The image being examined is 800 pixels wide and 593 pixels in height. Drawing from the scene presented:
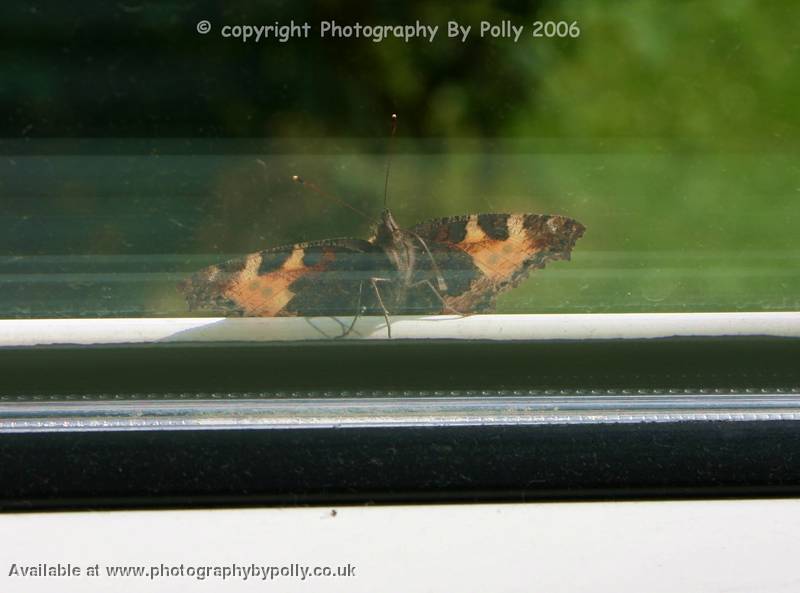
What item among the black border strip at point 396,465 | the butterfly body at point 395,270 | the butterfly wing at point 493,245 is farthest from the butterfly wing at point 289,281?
the black border strip at point 396,465

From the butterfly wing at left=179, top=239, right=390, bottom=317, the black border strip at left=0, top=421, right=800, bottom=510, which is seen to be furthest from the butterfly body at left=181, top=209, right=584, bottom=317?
the black border strip at left=0, top=421, right=800, bottom=510

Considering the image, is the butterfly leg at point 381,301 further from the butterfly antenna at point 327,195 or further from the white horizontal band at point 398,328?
the butterfly antenna at point 327,195

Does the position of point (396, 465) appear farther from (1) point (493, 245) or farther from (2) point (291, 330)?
(1) point (493, 245)

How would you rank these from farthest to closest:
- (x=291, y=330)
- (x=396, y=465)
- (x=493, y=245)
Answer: (x=493, y=245) < (x=291, y=330) < (x=396, y=465)

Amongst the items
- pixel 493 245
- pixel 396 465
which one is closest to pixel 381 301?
pixel 493 245

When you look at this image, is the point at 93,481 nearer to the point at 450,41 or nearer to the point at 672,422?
the point at 672,422

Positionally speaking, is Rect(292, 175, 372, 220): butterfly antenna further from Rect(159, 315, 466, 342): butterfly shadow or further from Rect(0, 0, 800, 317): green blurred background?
Rect(159, 315, 466, 342): butterfly shadow

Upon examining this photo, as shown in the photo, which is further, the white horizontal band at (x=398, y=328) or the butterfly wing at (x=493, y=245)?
the butterfly wing at (x=493, y=245)
